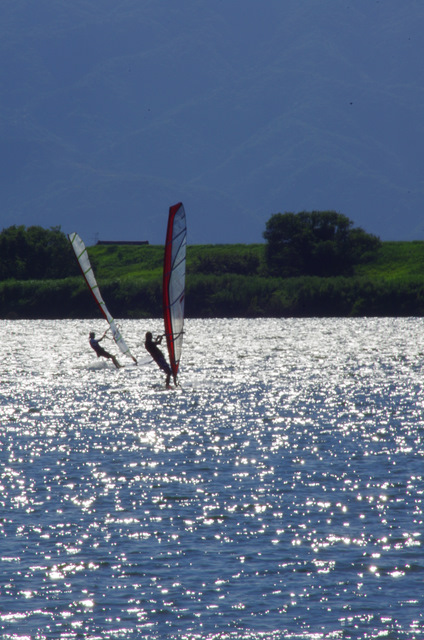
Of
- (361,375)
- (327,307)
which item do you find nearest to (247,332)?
(327,307)

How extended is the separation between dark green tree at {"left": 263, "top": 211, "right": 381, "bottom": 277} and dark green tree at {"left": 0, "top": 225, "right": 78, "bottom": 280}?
25.1 metres

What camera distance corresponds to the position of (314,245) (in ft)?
393

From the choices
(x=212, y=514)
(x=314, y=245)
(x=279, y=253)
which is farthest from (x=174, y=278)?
(x=279, y=253)

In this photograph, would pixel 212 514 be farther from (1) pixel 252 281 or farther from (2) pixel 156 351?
(1) pixel 252 281

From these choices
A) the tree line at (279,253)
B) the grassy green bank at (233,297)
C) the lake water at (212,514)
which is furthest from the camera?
the tree line at (279,253)

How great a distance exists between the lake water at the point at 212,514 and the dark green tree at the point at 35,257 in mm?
86431

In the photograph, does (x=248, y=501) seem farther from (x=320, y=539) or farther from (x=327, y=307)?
(x=327, y=307)

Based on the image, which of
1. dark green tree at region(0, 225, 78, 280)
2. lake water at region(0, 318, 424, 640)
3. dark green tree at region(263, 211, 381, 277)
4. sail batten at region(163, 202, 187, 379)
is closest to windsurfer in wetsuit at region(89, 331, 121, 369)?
lake water at region(0, 318, 424, 640)

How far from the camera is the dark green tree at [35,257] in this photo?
122 m

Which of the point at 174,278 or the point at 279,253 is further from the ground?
the point at 279,253

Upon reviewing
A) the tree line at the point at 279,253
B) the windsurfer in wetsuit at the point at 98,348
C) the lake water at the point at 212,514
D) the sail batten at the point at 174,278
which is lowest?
the lake water at the point at 212,514

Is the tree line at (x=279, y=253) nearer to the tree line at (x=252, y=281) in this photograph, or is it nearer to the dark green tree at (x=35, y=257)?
the dark green tree at (x=35, y=257)

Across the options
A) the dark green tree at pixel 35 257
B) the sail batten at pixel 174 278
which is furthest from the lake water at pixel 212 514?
the dark green tree at pixel 35 257

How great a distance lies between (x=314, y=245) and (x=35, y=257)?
112 ft
